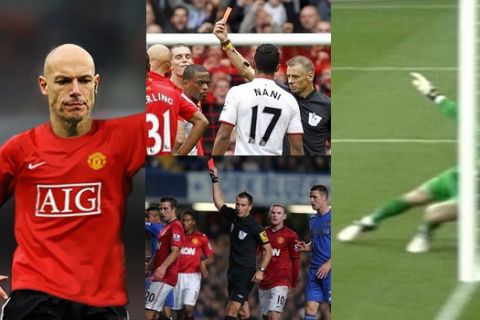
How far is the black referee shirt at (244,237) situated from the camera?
8.05 m

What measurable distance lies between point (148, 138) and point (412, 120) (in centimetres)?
235

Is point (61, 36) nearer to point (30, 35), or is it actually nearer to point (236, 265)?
point (30, 35)

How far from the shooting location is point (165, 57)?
816cm

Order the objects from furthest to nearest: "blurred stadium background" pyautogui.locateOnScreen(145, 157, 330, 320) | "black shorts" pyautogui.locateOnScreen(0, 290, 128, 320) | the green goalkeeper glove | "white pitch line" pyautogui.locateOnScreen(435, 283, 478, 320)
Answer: the green goalkeeper glove < "white pitch line" pyautogui.locateOnScreen(435, 283, 478, 320) < "blurred stadium background" pyautogui.locateOnScreen(145, 157, 330, 320) < "black shorts" pyautogui.locateOnScreen(0, 290, 128, 320)

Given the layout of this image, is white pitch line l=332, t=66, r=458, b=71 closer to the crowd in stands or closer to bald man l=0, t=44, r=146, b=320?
the crowd in stands

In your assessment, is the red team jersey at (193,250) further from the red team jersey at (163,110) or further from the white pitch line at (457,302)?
the white pitch line at (457,302)

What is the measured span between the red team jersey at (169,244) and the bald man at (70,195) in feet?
1.33

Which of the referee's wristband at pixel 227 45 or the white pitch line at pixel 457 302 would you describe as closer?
the referee's wristband at pixel 227 45

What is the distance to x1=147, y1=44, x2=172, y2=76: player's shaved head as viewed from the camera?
8141 mm

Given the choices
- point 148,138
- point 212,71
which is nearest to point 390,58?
point 212,71

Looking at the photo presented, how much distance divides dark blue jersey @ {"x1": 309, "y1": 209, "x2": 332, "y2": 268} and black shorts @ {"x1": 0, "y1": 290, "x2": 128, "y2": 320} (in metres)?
1.24

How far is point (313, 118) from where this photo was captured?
802cm

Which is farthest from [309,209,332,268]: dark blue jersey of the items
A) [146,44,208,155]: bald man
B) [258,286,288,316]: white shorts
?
[146,44,208,155]: bald man

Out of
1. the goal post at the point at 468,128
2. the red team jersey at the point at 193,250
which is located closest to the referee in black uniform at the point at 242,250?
the red team jersey at the point at 193,250
